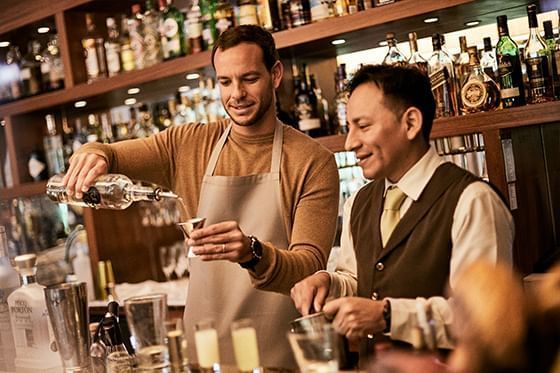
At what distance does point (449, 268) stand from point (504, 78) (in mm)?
1209

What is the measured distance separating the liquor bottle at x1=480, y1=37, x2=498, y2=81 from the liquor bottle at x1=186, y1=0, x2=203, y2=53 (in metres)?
1.27

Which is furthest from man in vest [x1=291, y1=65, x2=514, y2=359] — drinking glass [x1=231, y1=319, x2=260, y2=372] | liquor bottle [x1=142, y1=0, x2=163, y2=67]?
liquor bottle [x1=142, y1=0, x2=163, y2=67]

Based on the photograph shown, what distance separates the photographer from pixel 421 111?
2238 mm

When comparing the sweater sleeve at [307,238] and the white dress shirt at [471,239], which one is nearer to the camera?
the white dress shirt at [471,239]

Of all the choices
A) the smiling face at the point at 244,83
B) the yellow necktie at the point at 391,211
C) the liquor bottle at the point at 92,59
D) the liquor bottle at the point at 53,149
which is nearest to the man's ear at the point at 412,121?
the yellow necktie at the point at 391,211

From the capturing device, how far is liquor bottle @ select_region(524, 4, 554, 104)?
120 inches

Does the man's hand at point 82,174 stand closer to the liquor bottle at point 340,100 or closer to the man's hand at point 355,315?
the man's hand at point 355,315

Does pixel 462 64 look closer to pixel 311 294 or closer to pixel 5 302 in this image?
pixel 311 294

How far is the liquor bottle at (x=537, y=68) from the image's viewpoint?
3.05 metres

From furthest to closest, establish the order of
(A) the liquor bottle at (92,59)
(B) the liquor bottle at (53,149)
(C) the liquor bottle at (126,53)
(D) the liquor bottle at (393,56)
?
(B) the liquor bottle at (53,149), (A) the liquor bottle at (92,59), (C) the liquor bottle at (126,53), (D) the liquor bottle at (393,56)

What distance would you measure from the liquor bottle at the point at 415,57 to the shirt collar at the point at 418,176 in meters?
1.15

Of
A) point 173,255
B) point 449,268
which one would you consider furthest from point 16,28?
point 449,268

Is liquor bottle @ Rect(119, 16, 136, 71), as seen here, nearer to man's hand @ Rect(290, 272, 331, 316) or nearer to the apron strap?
the apron strap

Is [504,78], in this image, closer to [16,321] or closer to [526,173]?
[526,173]
